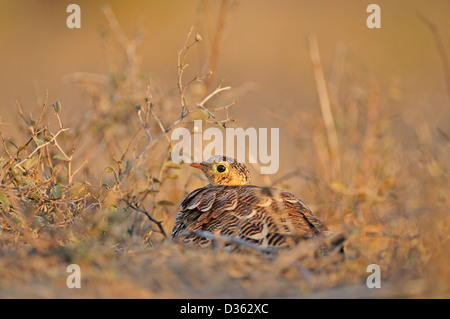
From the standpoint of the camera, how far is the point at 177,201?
582cm

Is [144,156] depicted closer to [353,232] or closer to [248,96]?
[353,232]

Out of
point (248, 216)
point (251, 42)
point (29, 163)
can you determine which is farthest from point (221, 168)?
point (251, 42)

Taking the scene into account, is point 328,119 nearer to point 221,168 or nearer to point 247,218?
point 221,168

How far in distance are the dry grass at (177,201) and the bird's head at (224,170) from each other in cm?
33

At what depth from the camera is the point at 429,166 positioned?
4.50 meters

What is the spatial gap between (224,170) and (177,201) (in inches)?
28.6

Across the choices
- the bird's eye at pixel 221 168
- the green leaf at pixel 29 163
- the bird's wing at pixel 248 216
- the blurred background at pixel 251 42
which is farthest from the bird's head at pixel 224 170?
the blurred background at pixel 251 42

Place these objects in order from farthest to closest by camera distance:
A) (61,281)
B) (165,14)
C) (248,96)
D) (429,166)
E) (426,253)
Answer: (165,14) → (248,96) → (429,166) → (426,253) → (61,281)

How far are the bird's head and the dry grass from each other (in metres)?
0.33

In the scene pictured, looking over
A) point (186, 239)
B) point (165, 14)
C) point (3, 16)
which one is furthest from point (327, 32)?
point (186, 239)

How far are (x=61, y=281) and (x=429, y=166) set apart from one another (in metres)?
2.60

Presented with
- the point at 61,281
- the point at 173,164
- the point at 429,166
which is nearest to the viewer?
the point at 61,281

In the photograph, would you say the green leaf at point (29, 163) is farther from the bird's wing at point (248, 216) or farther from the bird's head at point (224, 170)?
the bird's head at point (224, 170)

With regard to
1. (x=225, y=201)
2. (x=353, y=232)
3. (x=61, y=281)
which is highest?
(x=225, y=201)
